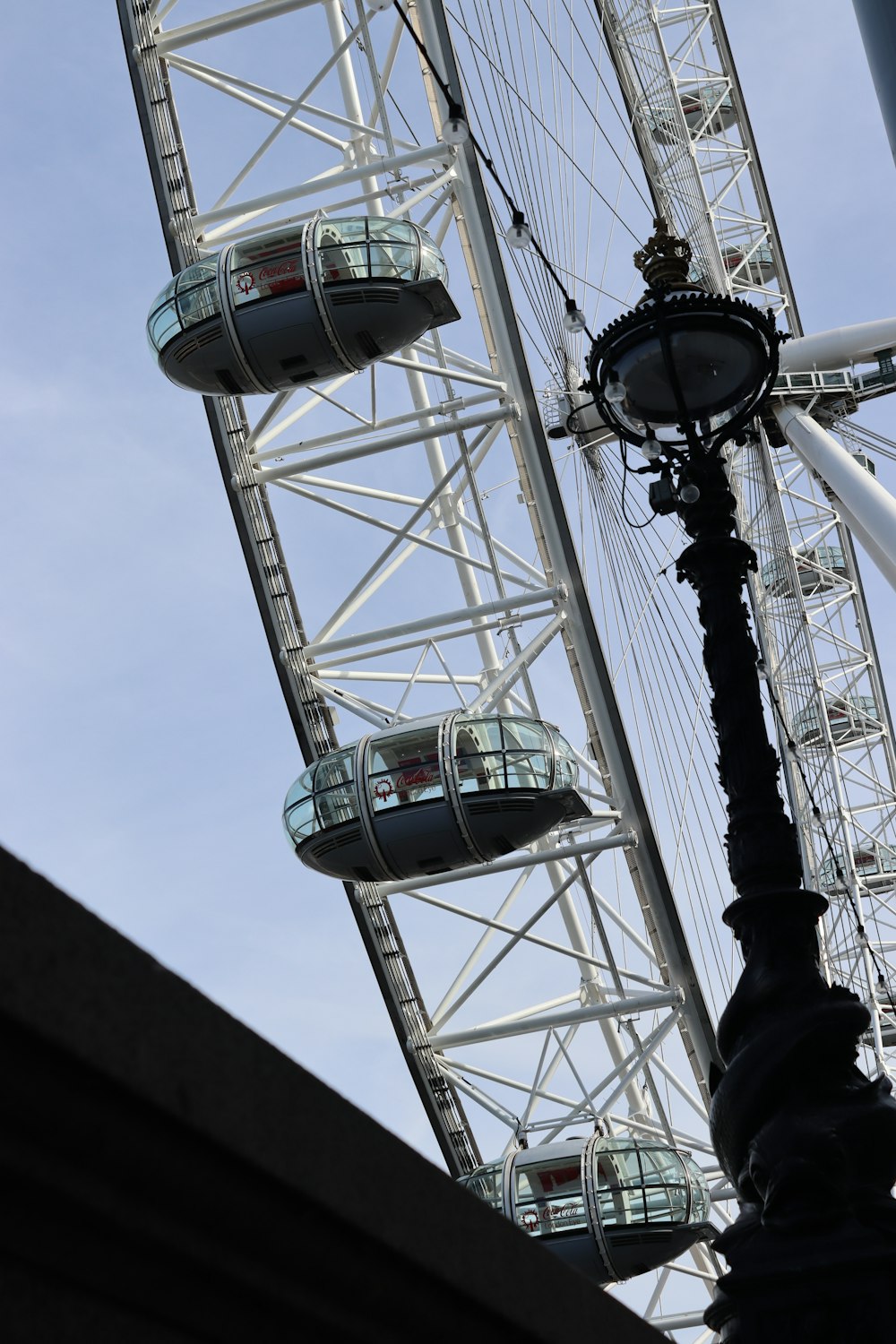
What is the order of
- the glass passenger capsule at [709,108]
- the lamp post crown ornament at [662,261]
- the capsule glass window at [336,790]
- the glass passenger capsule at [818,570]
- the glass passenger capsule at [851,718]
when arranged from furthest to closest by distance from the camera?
the glass passenger capsule at [851,718]
the glass passenger capsule at [818,570]
the glass passenger capsule at [709,108]
the capsule glass window at [336,790]
the lamp post crown ornament at [662,261]

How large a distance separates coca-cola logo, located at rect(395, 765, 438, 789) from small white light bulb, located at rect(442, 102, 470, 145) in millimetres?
5596

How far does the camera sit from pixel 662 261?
5598 mm

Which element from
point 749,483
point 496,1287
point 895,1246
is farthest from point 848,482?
point 496,1287

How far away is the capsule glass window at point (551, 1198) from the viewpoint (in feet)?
53.0

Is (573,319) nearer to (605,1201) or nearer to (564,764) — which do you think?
(564,764)

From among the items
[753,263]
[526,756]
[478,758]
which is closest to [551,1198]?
[526,756]

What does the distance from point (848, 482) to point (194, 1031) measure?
14.3 m

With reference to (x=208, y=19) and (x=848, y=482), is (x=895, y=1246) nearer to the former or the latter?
(x=848, y=482)

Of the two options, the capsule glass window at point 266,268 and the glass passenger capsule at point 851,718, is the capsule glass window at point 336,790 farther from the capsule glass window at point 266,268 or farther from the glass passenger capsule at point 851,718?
the glass passenger capsule at point 851,718

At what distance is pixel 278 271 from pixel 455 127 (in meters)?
2.80

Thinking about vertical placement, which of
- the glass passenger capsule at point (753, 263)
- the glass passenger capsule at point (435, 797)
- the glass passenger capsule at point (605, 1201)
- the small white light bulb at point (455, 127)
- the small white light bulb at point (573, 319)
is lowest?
the glass passenger capsule at point (605, 1201)

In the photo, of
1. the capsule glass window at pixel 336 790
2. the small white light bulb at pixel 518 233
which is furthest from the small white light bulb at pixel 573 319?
the capsule glass window at pixel 336 790

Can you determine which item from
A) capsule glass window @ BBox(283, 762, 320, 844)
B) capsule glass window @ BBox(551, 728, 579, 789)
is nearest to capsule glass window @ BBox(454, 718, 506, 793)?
capsule glass window @ BBox(551, 728, 579, 789)

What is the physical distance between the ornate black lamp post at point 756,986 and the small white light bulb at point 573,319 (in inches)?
A: 437
